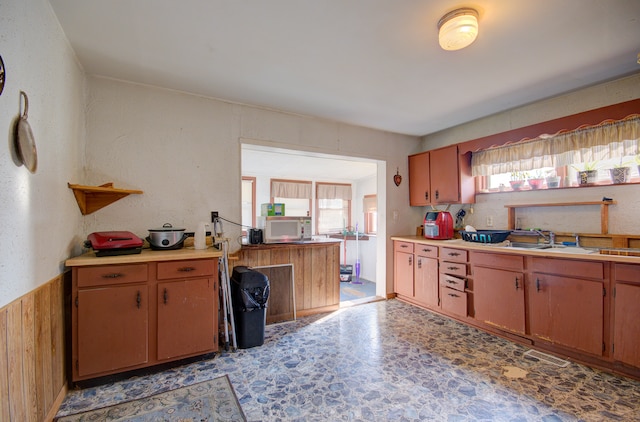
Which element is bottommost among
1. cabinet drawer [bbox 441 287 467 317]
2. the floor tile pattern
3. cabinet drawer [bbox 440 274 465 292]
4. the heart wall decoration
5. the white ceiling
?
the floor tile pattern

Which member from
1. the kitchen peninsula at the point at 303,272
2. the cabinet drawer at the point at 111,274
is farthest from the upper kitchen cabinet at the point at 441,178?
the cabinet drawer at the point at 111,274

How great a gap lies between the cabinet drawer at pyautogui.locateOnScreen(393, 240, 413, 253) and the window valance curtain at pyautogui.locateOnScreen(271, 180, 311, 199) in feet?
9.74

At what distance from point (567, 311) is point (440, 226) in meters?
1.52

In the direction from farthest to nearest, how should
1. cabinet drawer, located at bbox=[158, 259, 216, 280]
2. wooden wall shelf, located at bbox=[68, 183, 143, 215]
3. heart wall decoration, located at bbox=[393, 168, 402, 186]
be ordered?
1. heart wall decoration, located at bbox=[393, 168, 402, 186]
2. wooden wall shelf, located at bbox=[68, 183, 143, 215]
3. cabinet drawer, located at bbox=[158, 259, 216, 280]

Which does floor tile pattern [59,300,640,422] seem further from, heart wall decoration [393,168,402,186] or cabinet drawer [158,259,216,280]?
heart wall decoration [393,168,402,186]

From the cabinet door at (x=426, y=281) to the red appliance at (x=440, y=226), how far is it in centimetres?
34

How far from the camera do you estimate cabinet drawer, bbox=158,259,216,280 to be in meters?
2.25

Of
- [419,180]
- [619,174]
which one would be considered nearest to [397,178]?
[419,180]

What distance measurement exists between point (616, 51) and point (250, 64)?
2.78m

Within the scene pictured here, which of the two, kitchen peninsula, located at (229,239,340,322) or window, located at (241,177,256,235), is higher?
window, located at (241,177,256,235)

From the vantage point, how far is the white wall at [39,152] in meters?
1.29

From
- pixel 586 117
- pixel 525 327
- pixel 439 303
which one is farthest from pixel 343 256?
pixel 586 117

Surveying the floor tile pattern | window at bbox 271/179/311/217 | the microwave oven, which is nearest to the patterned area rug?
the floor tile pattern

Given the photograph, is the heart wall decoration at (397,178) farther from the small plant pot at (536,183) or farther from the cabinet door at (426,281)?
the small plant pot at (536,183)
